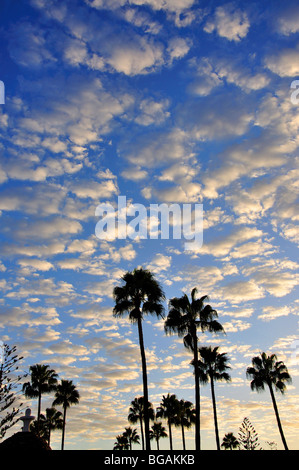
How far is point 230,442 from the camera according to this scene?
86.9 m

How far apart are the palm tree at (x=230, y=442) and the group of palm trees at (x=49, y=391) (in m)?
47.9

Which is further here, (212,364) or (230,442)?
(230,442)

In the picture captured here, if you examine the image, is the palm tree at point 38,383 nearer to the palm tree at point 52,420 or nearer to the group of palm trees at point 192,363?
the group of palm trees at point 192,363

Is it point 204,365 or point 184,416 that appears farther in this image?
point 184,416

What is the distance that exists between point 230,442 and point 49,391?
59.6 meters

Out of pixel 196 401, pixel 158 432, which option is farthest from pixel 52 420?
pixel 196 401

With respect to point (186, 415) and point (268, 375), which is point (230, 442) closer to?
point (186, 415)

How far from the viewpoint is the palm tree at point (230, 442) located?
8631cm

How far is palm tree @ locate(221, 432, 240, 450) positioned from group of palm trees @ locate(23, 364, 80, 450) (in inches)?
1885
